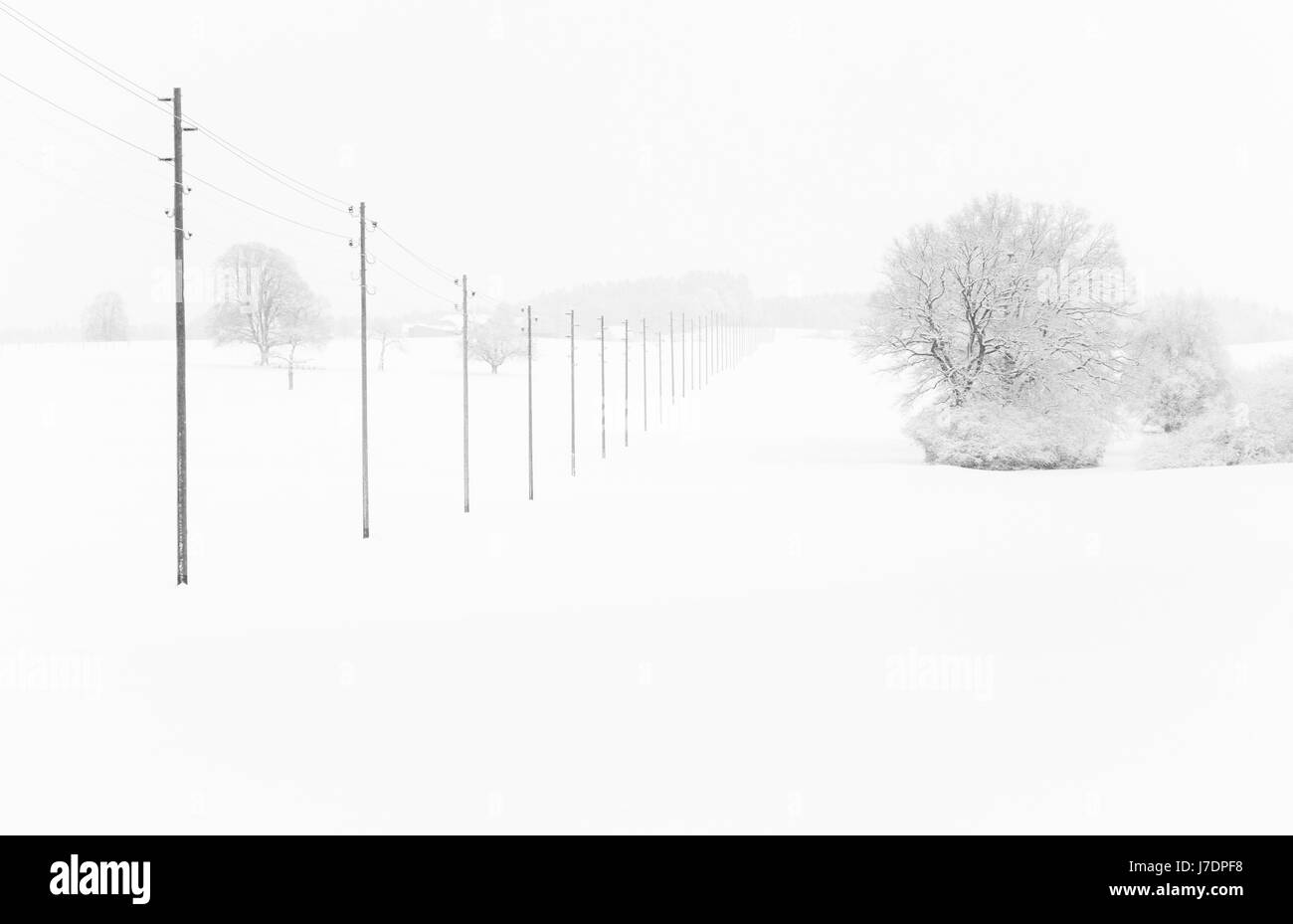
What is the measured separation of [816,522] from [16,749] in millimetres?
22437

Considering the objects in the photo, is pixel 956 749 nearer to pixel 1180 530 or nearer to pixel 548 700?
pixel 548 700

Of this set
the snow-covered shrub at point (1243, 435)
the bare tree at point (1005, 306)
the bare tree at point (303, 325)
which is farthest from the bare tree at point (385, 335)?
the snow-covered shrub at point (1243, 435)

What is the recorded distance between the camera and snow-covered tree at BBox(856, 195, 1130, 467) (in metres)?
49.8

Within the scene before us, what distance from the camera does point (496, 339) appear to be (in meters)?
114

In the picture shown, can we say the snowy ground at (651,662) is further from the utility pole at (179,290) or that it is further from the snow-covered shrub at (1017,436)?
the snow-covered shrub at (1017,436)

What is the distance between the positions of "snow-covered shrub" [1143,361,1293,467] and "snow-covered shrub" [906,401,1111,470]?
10.1ft

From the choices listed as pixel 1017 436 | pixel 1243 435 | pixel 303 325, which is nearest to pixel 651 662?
pixel 1017 436

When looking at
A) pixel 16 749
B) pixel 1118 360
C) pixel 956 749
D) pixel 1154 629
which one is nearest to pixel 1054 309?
pixel 1118 360

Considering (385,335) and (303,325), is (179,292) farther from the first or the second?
(385,335)

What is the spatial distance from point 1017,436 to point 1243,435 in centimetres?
1015

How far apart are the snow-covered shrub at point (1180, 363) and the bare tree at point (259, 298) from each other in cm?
6494

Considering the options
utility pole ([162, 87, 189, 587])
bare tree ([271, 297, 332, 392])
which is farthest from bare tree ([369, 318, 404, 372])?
utility pole ([162, 87, 189, 587])

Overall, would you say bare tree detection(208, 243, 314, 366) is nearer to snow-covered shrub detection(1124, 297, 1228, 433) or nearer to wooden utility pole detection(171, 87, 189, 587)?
snow-covered shrub detection(1124, 297, 1228, 433)
